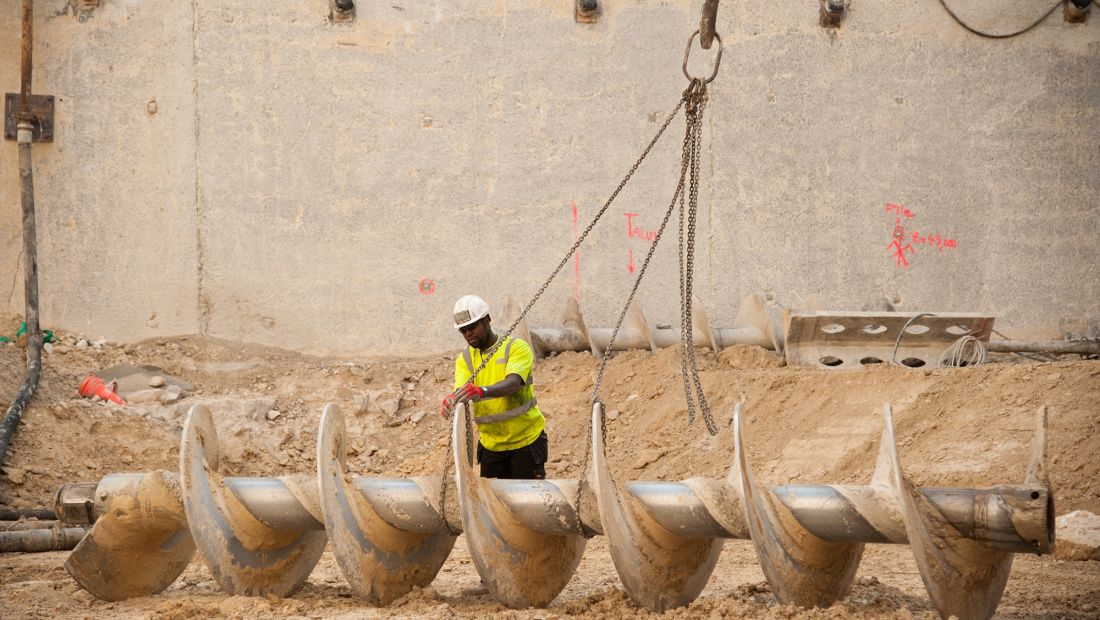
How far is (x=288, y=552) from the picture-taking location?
6207 mm

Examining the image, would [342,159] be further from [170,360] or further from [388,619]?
[388,619]

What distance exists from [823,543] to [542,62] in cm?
767

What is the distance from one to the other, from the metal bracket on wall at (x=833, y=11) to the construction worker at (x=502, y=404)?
650 centimetres

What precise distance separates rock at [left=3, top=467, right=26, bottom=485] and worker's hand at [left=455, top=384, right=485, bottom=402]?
14.4ft

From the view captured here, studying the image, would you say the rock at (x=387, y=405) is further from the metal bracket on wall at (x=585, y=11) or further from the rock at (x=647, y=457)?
the metal bracket on wall at (x=585, y=11)

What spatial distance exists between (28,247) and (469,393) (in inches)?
252

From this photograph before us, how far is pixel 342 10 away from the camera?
1203 cm

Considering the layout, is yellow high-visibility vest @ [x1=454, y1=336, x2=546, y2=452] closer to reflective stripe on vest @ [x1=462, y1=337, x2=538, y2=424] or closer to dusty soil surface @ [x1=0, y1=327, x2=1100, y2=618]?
reflective stripe on vest @ [x1=462, y1=337, x2=538, y2=424]

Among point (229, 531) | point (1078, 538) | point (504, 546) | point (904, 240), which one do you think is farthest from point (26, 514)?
point (904, 240)

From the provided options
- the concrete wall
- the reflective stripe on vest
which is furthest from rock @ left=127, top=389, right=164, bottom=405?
the reflective stripe on vest

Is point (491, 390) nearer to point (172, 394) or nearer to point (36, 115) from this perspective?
point (172, 394)

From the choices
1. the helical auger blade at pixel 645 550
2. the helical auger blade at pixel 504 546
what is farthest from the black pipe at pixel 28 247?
the helical auger blade at pixel 645 550

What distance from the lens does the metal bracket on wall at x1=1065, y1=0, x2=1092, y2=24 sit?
39.8ft

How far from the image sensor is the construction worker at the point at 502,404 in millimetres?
6859
